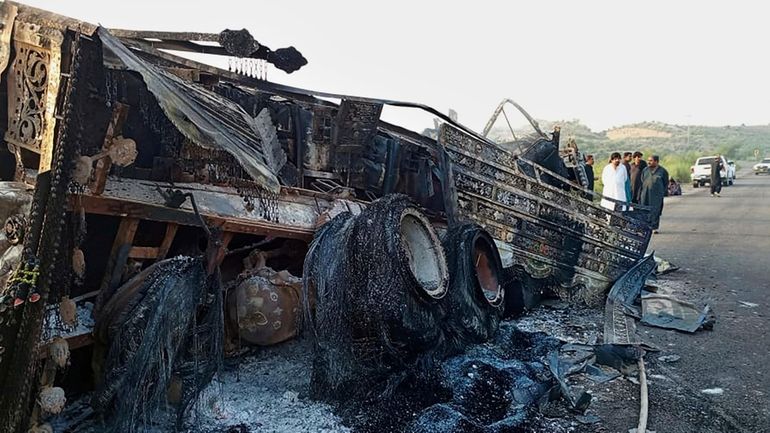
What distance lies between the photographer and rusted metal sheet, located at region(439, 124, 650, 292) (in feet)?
20.6

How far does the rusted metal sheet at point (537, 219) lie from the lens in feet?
20.6

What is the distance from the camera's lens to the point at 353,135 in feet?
18.1

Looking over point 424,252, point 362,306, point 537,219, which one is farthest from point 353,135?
point 537,219

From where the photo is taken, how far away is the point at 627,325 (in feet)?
19.0

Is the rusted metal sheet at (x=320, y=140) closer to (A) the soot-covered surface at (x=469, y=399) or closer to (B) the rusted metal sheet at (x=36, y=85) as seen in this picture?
(A) the soot-covered surface at (x=469, y=399)

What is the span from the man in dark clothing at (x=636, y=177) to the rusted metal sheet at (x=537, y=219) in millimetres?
3998

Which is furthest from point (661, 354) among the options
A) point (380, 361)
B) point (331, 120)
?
point (331, 120)

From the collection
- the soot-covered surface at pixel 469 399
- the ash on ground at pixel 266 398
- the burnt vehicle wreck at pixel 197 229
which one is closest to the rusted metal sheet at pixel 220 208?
the burnt vehicle wreck at pixel 197 229

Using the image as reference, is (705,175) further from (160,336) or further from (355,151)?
(160,336)

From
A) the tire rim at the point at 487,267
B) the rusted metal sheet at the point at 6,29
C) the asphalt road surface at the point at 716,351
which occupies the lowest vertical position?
the asphalt road surface at the point at 716,351

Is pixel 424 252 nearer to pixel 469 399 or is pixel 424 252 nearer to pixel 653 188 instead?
pixel 469 399

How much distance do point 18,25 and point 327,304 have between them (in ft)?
8.33

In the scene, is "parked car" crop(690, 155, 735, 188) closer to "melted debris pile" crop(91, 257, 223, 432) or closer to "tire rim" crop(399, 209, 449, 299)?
"tire rim" crop(399, 209, 449, 299)

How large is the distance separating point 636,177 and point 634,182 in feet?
0.36
